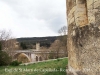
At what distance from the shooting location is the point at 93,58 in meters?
4.05

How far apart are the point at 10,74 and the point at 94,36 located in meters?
6.34

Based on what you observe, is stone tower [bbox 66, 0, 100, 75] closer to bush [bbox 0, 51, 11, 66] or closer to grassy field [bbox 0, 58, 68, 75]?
grassy field [bbox 0, 58, 68, 75]

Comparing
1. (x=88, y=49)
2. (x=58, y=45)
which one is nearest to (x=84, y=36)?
(x=88, y=49)

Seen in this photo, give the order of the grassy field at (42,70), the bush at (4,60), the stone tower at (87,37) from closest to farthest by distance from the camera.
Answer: the stone tower at (87,37) < the grassy field at (42,70) < the bush at (4,60)

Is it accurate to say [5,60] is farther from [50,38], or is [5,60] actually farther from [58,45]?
[50,38]

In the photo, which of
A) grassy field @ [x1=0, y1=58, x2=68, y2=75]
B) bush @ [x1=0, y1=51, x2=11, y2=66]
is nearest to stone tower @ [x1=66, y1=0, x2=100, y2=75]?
grassy field @ [x1=0, y1=58, x2=68, y2=75]

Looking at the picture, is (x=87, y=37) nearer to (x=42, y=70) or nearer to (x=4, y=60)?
(x=42, y=70)

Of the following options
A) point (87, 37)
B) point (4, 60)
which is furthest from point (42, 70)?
point (4, 60)

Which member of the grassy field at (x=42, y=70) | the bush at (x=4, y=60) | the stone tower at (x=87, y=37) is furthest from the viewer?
the bush at (x=4, y=60)

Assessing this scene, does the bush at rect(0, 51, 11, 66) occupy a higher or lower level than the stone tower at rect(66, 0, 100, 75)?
lower

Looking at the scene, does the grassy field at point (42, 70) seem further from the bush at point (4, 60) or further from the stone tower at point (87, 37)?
the bush at point (4, 60)

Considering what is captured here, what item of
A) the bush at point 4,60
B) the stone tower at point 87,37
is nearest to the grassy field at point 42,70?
the stone tower at point 87,37

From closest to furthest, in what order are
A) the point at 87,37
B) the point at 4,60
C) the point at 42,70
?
the point at 87,37 < the point at 42,70 < the point at 4,60

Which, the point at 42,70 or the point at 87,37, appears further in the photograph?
the point at 42,70
